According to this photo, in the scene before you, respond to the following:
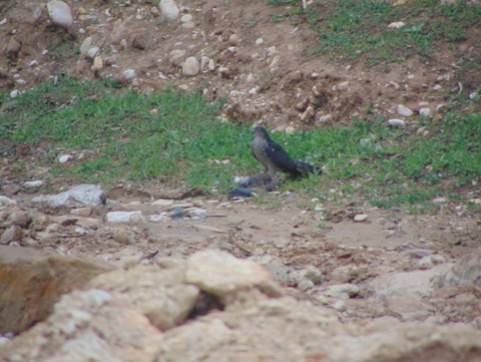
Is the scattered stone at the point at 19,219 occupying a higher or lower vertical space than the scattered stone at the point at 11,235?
lower

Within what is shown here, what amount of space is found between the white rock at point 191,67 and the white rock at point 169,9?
966mm

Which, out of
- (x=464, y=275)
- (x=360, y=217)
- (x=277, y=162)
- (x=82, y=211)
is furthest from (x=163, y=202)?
(x=464, y=275)

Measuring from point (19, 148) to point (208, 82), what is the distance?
6.96 feet

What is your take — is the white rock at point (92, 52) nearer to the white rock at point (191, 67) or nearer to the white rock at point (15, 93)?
the white rock at point (15, 93)

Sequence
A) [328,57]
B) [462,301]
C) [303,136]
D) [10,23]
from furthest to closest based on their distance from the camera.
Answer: [10,23] → [328,57] → [303,136] → [462,301]

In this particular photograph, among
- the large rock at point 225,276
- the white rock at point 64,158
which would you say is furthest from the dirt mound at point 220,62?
the large rock at point 225,276

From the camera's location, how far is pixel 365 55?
1212cm

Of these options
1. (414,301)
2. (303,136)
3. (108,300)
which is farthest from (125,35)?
(108,300)

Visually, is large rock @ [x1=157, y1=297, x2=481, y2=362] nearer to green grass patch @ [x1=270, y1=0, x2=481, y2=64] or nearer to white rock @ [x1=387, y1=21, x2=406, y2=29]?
green grass patch @ [x1=270, y1=0, x2=481, y2=64]

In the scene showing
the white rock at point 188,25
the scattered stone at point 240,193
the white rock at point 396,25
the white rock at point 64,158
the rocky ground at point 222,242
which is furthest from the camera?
the white rock at point 188,25

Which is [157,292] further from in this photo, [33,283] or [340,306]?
[340,306]

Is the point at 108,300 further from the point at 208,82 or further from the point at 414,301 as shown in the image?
the point at 208,82

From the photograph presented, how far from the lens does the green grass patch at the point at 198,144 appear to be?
10125 millimetres

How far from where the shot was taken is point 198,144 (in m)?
11.7
